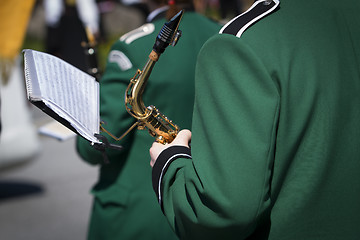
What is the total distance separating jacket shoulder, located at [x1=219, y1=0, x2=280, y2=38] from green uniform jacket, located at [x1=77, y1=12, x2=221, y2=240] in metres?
0.74

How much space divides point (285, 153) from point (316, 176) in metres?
0.09

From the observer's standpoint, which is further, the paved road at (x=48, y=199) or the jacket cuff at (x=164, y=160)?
the paved road at (x=48, y=199)

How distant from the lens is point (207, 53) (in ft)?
3.51

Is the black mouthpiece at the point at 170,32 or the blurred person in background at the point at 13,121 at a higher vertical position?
the black mouthpiece at the point at 170,32

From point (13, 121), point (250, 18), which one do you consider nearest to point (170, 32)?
point (250, 18)

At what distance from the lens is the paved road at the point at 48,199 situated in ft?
13.3

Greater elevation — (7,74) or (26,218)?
(7,74)

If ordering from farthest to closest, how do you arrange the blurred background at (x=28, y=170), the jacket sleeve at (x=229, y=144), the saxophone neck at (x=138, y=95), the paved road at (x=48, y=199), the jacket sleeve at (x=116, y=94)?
1. the paved road at (x=48, y=199)
2. the blurred background at (x=28, y=170)
3. the jacket sleeve at (x=116, y=94)
4. the saxophone neck at (x=138, y=95)
5. the jacket sleeve at (x=229, y=144)

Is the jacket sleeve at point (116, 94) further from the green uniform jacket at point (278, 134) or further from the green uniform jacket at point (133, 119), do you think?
the green uniform jacket at point (278, 134)

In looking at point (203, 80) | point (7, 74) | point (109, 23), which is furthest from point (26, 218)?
point (109, 23)

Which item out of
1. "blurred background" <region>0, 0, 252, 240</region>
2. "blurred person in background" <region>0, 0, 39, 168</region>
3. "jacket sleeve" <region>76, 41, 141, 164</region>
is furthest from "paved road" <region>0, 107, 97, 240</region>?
"jacket sleeve" <region>76, 41, 141, 164</region>

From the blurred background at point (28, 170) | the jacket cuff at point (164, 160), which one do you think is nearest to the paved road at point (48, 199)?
the blurred background at point (28, 170)

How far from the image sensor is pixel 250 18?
110 centimetres

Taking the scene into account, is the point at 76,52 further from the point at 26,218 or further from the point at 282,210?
the point at 282,210
